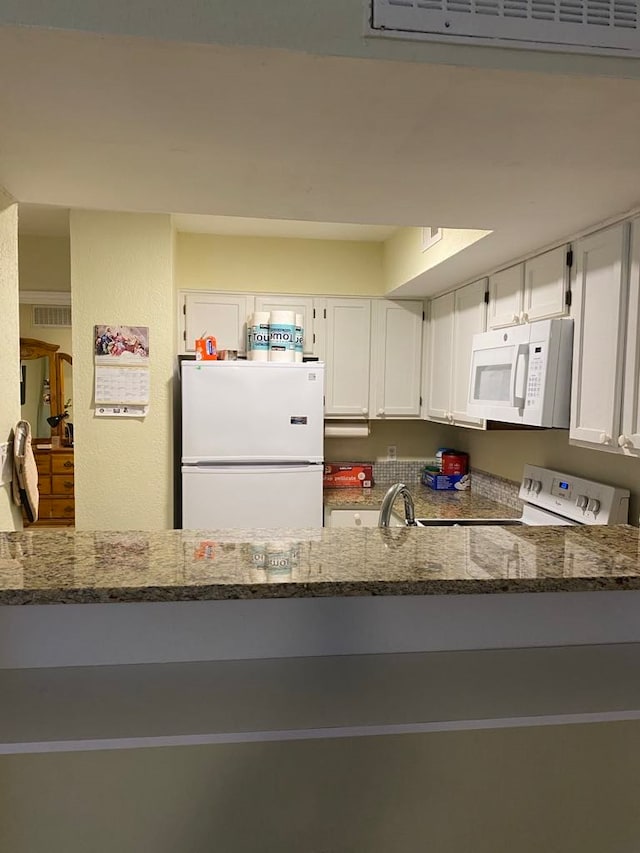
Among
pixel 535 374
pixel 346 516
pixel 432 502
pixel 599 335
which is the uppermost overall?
pixel 599 335

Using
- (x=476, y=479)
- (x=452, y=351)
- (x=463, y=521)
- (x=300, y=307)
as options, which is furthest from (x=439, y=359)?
(x=463, y=521)

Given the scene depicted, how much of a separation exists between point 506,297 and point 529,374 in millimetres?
592

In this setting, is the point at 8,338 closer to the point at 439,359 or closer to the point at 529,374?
the point at 529,374

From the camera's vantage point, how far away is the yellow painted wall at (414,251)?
2435 mm

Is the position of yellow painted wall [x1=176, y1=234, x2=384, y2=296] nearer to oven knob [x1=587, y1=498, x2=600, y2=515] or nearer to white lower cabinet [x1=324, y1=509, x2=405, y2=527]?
white lower cabinet [x1=324, y1=509, x2=405, y2=527]

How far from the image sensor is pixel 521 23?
3.33 ft

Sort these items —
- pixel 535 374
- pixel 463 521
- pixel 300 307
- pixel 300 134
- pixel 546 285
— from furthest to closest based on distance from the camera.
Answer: pixel 300 307
pixel 463 521
pixel 546 285
pixel 535 374
pixel 300 134

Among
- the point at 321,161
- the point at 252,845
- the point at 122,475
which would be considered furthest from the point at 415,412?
the point at 252,845

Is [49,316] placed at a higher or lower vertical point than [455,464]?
higher

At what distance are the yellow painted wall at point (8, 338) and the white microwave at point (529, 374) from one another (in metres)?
1.81

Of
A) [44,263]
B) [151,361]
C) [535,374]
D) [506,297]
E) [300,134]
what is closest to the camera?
[300,134]

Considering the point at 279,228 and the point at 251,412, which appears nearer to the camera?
the point at 251,412

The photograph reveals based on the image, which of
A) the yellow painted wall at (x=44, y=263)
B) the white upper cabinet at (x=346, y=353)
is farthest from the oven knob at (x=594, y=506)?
the yellow painted wall at (x=44, y=263)

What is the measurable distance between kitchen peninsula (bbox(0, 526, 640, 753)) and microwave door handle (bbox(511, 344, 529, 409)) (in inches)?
44.7
